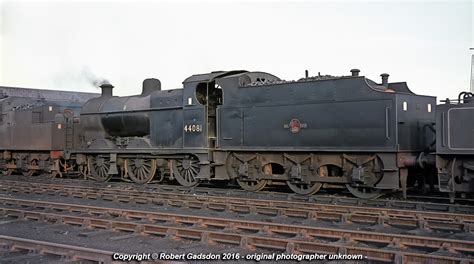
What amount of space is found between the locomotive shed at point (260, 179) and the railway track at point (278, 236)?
0.02 metres

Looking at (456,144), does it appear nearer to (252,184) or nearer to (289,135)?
(289,135)

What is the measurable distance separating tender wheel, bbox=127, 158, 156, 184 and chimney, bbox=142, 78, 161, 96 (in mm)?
2309

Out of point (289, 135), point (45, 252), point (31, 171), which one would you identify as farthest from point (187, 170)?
point (31, 171)

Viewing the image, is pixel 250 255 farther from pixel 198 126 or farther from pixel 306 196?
pixel 198 126

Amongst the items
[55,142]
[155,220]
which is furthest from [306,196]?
[55,142]

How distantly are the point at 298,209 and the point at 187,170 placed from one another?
5862mm

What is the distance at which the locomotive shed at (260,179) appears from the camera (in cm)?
774

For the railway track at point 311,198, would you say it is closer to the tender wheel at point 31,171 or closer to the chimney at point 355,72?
the chimney at point 355,72

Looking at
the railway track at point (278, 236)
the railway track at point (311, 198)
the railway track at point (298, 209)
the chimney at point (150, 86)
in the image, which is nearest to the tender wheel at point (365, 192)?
the railway track at point (311, 198)

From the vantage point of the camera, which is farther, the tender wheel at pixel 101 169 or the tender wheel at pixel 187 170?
the tender wheel at pixel 101 169

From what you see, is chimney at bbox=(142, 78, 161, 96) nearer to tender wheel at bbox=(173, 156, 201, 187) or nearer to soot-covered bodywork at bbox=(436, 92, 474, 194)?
tender wheel at bbox=(173, 156, 201, 187)

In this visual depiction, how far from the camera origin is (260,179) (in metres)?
14.2

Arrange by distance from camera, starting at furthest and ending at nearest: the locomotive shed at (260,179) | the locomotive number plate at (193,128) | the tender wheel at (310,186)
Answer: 1. the locomotive number plate at (193,128)
2. the tender wheel at (310,186)
3. the locomotive shed at (260,179)

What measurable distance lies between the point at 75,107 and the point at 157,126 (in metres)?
12.3
